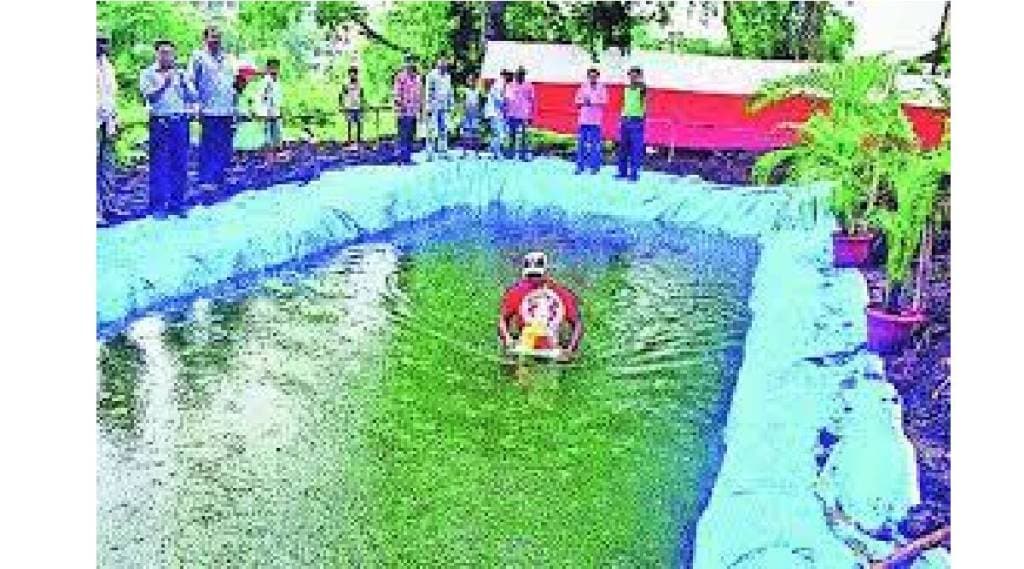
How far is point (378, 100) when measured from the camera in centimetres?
289

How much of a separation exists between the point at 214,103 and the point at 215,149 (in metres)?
0.07

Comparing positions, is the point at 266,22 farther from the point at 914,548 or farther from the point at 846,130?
the point at 914,548

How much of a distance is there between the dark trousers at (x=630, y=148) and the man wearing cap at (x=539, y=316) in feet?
0.79

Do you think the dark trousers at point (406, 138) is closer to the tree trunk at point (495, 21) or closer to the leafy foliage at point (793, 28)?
the tree trunk at point (495, 21)

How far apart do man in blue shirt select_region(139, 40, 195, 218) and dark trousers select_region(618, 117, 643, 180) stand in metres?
0.70

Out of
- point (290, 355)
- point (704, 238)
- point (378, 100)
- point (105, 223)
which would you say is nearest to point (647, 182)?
point (704, 238)

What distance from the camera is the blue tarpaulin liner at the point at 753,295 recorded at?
2641 millimetres

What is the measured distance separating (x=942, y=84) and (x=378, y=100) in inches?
35.5

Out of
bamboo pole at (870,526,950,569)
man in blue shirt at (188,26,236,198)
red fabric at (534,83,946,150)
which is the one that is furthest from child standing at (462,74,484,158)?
bamboo pole at (870,526,950,569)

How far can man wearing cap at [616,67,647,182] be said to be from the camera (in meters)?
2.90

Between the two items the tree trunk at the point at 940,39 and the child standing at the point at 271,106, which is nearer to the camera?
the tree trunk at the point at 940,39

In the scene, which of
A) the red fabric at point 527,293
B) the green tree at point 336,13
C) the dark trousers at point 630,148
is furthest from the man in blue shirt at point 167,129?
the dark trousers at point 630,148

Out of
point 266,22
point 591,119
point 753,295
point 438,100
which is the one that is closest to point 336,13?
point 266,22
